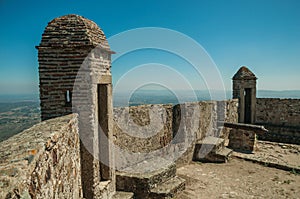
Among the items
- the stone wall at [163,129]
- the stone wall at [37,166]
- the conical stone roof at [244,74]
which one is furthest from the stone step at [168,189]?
the conical stone roof at [244,74]

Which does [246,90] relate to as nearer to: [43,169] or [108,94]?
[108,94]

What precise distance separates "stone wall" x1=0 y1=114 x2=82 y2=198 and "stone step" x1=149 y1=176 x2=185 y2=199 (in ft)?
9.64

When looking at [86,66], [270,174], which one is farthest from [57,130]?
[270,174]

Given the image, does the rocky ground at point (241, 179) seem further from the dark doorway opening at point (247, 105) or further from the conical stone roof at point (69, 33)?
the dark doorway opening at point (247, 105)

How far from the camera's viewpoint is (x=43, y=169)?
5.54ft

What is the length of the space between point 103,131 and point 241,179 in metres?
4.77

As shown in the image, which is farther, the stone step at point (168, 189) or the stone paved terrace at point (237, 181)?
the stone paved terrace at point (237, 181)

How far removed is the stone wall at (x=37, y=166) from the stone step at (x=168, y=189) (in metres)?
2.94

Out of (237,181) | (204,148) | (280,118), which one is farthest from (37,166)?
(280,118)

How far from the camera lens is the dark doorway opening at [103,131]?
4363 millimetres

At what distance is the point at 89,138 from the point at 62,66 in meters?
1.33

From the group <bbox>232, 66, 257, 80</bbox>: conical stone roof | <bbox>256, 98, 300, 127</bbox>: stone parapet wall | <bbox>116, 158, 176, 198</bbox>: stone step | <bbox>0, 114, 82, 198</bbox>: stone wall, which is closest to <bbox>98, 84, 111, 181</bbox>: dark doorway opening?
<bbox>116, 158, 176, 198</bbox>: stone step

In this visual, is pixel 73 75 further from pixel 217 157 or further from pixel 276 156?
pixel 276 156

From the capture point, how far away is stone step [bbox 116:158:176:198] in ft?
16.5
